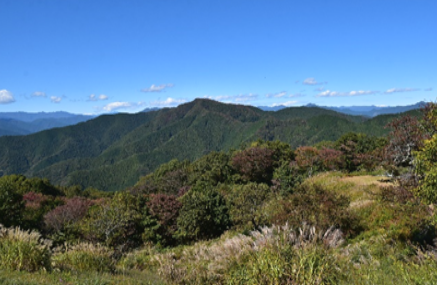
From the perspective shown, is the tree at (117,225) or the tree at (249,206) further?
the tree at (117,225)

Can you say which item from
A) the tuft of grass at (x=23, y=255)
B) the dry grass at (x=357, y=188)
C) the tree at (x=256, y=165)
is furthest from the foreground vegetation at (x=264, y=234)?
the tree at (x=256, y=165)

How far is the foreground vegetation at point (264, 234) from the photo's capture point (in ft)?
20.7

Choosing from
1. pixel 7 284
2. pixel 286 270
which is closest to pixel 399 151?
pixel 286 270

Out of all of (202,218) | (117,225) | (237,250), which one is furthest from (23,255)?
(202,218)

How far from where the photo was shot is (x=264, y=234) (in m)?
7.70

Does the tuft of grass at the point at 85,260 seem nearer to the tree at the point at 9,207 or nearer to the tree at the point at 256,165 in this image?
the tree at the point at 9,207

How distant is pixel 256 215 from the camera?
66.6 ft

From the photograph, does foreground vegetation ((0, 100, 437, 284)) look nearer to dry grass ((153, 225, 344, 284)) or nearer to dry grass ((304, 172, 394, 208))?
dry grass ((153, 225, 344, 284))

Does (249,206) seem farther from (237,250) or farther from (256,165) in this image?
(256,165)

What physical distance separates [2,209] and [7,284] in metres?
24.0

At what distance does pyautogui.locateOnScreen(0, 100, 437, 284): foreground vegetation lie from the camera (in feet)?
20.7

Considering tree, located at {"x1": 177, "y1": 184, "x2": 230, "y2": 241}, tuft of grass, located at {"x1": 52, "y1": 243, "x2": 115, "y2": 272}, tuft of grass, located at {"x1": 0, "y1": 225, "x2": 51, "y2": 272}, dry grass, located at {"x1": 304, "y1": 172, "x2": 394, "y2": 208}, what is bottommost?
tree, located at {"x1": 177, "y1": 184, "x2": 230, "y2": 241}

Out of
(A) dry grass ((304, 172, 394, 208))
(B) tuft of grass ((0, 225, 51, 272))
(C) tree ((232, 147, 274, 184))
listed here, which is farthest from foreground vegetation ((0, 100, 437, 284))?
(C) tree ((232, 147, 274, 184))

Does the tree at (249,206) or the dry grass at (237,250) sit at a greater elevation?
the dry grass at (237,250)
